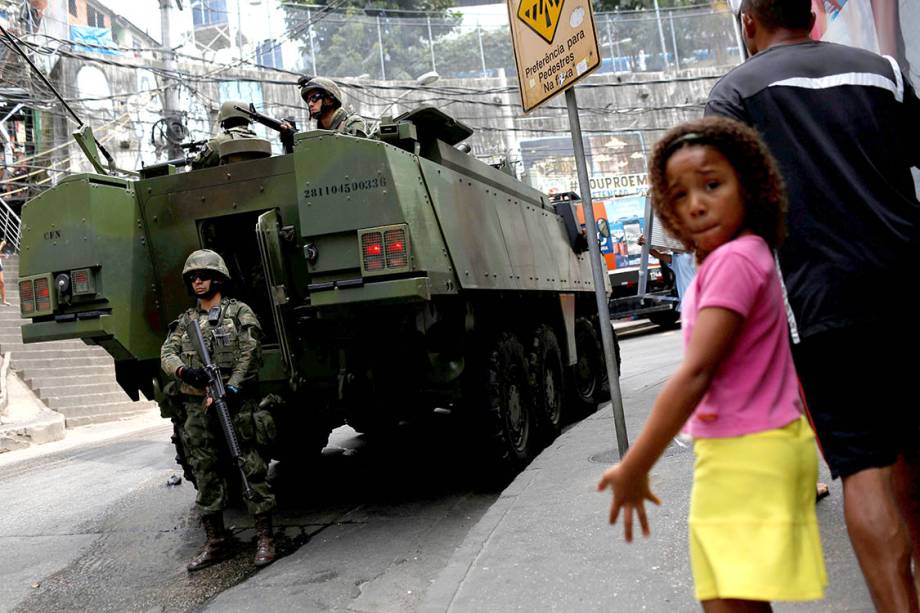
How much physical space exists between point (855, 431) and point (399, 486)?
4332mm

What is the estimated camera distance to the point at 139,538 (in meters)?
5.12

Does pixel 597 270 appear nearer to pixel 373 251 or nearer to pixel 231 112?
pixel 373 251

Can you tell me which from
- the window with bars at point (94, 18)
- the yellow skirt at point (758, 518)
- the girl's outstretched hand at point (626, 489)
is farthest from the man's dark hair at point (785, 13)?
the window with bars at point (94, 18)

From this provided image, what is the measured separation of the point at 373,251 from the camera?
4363mm

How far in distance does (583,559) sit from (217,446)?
239 cm

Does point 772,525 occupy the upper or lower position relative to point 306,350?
lower

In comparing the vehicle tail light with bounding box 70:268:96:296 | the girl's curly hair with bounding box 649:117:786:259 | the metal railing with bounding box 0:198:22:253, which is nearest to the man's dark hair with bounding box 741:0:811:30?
the girl's curly hair with bounding box 649:117:786:259

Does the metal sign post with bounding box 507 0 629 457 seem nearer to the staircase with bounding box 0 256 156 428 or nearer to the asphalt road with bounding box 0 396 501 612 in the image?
the asphalt road with bounding box 0 396 501 612

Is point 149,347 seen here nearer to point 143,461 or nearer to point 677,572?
point 143,461

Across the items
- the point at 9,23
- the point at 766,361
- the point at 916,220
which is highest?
the point at 9,23

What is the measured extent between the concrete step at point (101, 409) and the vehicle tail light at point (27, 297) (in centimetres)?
750

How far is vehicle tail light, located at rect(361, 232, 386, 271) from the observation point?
434 cm

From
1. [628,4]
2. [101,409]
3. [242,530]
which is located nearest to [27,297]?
[242,530]

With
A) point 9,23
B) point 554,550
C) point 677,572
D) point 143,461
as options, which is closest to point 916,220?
point 677,572
